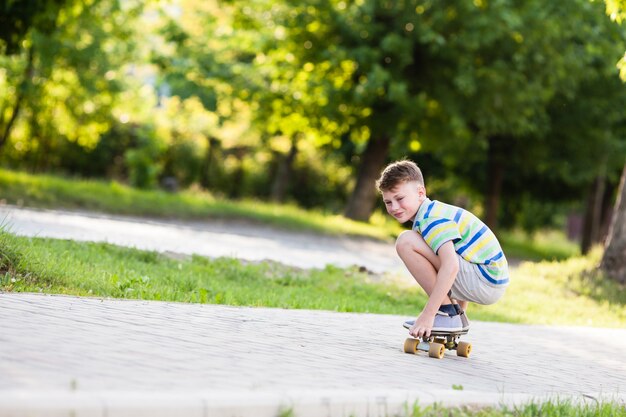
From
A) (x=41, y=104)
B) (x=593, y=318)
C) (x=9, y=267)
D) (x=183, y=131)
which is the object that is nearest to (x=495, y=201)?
(x=183, y=131)

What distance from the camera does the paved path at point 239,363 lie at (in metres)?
3.99

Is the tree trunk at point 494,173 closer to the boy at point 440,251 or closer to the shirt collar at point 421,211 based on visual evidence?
the boy at point 440,251

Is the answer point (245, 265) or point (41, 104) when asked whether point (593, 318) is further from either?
point (41, 104)

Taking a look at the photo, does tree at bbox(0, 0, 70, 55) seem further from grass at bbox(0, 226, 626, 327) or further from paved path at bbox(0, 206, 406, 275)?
grass at bbox(0, 226, 626, 327)

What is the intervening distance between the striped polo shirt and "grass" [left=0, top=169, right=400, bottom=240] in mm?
13273

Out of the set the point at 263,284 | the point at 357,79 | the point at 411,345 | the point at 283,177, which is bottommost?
the point at 411,345

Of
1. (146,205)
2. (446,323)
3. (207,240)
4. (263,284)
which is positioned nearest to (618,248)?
(207,240)

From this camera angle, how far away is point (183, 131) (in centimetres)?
3412

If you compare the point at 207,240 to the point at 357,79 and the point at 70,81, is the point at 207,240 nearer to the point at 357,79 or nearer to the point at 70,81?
the point at 357,79

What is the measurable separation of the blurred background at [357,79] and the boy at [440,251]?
12660 mm

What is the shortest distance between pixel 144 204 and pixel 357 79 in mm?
6434

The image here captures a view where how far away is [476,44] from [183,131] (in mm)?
15479

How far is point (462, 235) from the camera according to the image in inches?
253

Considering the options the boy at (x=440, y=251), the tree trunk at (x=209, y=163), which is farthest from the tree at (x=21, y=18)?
the tree trunk at (x=209, y=163)
